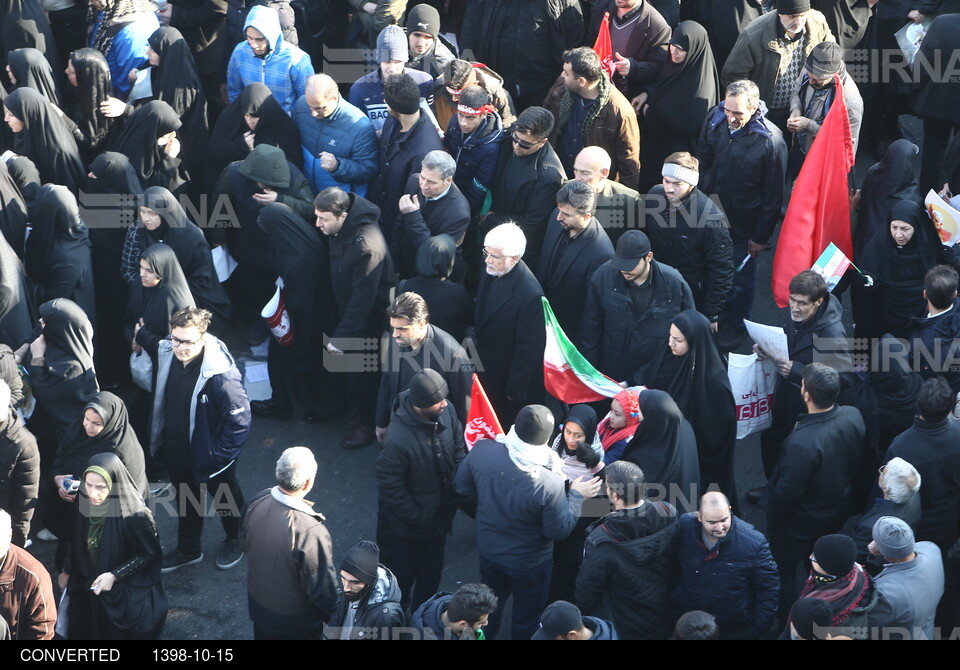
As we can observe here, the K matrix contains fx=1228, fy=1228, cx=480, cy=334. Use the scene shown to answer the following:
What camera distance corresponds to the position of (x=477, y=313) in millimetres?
7898

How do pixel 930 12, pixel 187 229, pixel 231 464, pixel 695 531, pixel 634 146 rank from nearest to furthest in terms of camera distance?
pixel 695 531, pixel 231 464, pixel 187 229, pixel 634 146, pixel 930 12

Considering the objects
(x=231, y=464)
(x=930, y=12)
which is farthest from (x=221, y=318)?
(x=930, y=12)

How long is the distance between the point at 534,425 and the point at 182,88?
190 inches

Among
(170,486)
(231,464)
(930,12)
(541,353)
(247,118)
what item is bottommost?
(170,486)

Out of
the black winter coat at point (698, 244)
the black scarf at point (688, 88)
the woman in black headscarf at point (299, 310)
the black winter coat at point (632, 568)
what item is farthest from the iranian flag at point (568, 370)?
the black scarf at point (688, 88)

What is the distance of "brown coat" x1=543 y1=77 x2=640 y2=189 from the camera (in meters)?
8.84

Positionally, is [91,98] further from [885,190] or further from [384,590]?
[885,190]

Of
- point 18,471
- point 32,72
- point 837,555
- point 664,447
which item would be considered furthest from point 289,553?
point 32,72

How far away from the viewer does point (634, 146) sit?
8984mm

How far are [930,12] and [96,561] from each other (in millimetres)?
7764

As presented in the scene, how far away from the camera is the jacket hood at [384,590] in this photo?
241 inches

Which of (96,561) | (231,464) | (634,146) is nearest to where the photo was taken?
(96,561)

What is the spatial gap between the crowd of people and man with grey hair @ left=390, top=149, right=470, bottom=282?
2 cm
